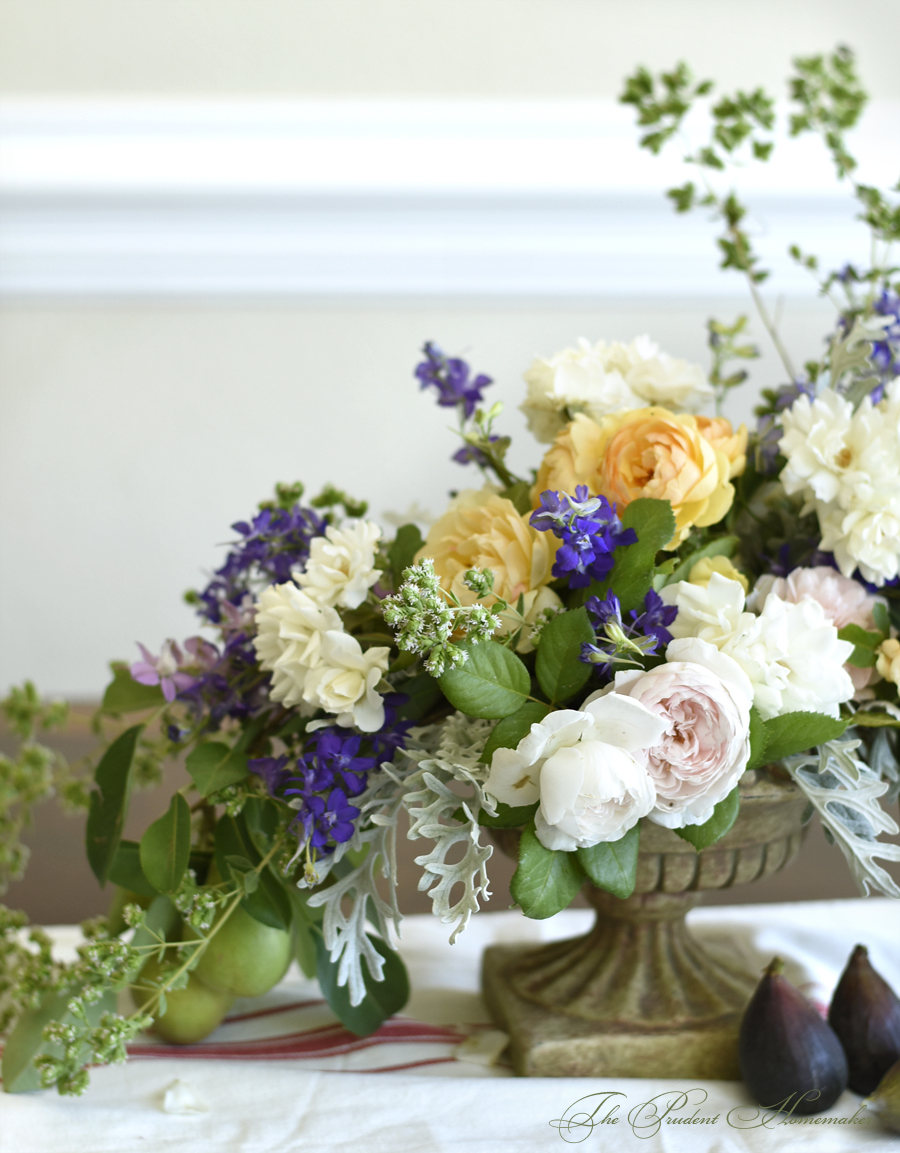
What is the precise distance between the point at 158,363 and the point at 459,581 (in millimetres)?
861

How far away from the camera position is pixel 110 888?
3.16 ft

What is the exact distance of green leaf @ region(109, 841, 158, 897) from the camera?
57cm

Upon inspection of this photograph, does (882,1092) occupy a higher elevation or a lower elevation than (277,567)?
lower

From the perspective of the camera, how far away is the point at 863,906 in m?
0.78

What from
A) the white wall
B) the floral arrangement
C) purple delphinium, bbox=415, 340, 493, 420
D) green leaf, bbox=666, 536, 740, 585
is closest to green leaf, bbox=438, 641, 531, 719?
the floral arrangement

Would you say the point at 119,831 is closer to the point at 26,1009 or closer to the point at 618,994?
the point at 26,1009

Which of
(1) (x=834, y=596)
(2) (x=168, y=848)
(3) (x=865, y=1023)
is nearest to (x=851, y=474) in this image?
(1) (x=834, y=596)

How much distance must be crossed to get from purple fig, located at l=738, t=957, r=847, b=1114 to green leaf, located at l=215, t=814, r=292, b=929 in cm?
24

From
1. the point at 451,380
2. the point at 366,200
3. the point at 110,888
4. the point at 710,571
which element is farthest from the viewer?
the point at 366,200

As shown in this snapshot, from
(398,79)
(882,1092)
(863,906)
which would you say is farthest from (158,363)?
(882,1092)

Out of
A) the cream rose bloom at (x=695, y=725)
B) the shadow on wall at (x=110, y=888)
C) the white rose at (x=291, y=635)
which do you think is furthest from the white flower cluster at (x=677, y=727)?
the shadow on wall at (x=110, y=888)

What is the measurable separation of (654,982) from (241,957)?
23cm

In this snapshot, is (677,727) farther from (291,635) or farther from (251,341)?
(251,341)

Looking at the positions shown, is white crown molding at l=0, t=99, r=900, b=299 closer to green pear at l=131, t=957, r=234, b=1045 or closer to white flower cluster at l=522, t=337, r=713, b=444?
white flower cluster at l=522, t=337, r=713, b=444
